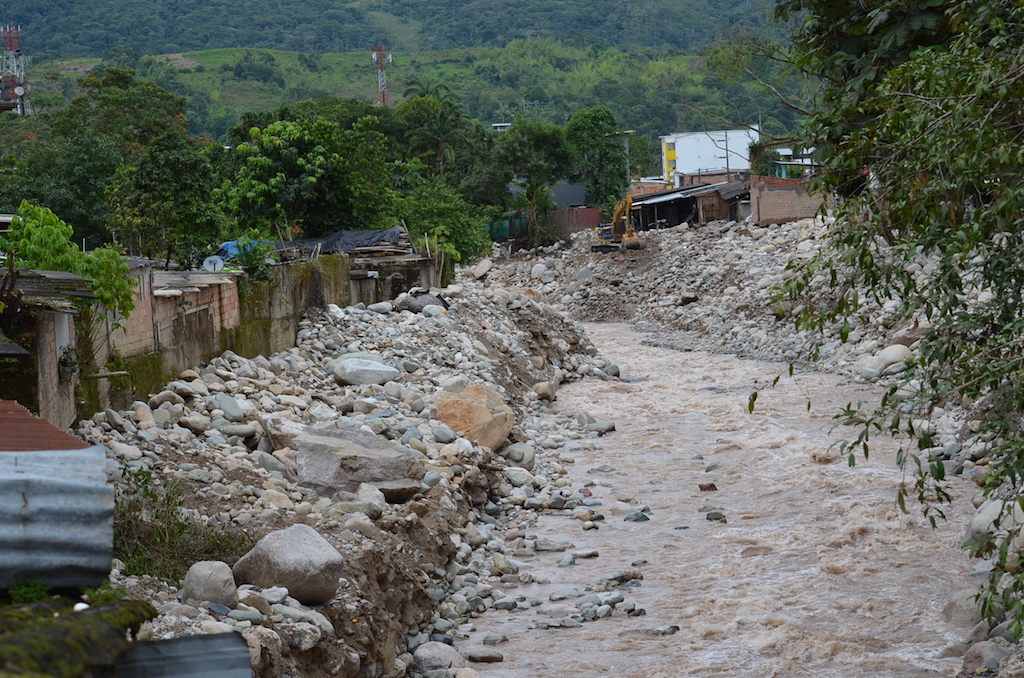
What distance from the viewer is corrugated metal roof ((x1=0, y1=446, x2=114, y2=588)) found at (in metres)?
3.14

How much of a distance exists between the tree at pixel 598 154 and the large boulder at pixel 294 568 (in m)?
38.7

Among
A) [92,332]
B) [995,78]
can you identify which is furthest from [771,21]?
[92,332]

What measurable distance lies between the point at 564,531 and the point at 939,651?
4025 mm

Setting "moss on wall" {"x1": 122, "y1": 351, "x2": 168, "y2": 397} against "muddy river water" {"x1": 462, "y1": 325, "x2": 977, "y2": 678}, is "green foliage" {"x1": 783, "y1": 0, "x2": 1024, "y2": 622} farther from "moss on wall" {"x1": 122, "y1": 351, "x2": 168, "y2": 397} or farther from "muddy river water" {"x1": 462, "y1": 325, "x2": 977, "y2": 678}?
"moss on wall" {"x1": 122, "y1": 351, "x2": 168, "y2": 397}

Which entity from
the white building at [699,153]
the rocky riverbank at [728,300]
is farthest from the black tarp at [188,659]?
the white building at [699,153]

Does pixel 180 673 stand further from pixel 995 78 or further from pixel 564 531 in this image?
pixel 564 531

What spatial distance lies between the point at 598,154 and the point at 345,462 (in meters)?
38.3

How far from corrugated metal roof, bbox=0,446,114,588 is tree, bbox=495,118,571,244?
3830cm

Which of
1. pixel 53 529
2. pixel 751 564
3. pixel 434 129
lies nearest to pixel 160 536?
pixel 53 529

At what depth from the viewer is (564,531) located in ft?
33.9

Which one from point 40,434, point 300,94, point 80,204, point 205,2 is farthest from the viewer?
point 205,2

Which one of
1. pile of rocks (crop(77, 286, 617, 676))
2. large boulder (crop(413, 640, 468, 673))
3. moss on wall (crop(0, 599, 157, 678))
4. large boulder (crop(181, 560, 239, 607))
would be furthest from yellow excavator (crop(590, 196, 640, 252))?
moss on wall (crop(0, 599, 157, 678))

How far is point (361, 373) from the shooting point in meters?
13.1

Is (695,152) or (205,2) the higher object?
(205,2)
